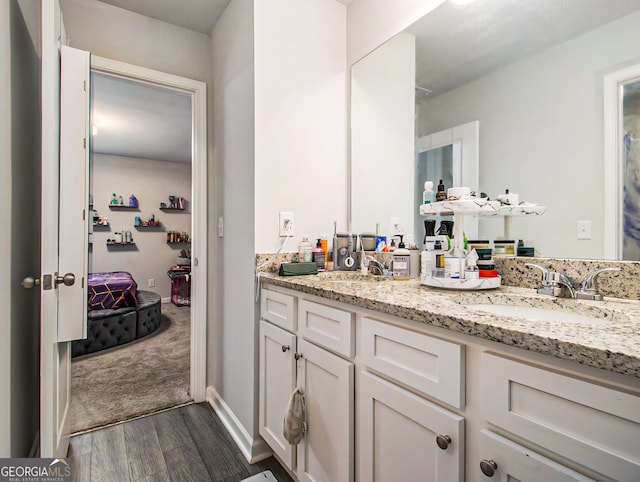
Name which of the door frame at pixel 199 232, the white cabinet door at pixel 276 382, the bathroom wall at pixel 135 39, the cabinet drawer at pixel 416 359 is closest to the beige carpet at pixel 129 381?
the door frame at pixel 199 232

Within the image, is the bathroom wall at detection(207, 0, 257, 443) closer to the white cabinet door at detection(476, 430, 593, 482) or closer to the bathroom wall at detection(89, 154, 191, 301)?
the white cabinet door at detection(476, 430, 593, 482)

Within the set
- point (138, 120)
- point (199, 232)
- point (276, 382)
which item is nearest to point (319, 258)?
point (276, 382)

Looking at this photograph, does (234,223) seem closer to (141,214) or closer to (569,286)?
→ (569,286)

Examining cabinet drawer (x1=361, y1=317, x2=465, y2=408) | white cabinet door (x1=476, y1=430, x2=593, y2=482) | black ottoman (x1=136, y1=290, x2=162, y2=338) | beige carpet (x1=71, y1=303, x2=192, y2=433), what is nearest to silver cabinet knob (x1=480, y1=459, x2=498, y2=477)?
white cabinet door (x1=476, y1=430, x2=593, y2=482)

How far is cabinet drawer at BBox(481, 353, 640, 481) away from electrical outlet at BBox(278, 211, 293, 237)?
1.24 meters

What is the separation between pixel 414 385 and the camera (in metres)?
0.85

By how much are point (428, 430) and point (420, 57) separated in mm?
1645

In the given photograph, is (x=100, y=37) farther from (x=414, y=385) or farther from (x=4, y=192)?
(x=414, y=385)

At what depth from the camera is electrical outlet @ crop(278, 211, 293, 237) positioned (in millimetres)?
1771

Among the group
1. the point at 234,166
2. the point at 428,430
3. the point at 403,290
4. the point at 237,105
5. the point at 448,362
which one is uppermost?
the point at 237,105

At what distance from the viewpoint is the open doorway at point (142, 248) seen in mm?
2232

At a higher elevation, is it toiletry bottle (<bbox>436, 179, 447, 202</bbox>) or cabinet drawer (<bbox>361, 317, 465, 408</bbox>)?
toiletry bottle (<bbox>436, 179, 447, 202</bbox>)

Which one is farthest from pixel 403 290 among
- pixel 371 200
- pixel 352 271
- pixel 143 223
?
pixel 143 223

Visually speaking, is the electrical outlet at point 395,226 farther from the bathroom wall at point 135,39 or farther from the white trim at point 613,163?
the bathroom wall at point 135,39
